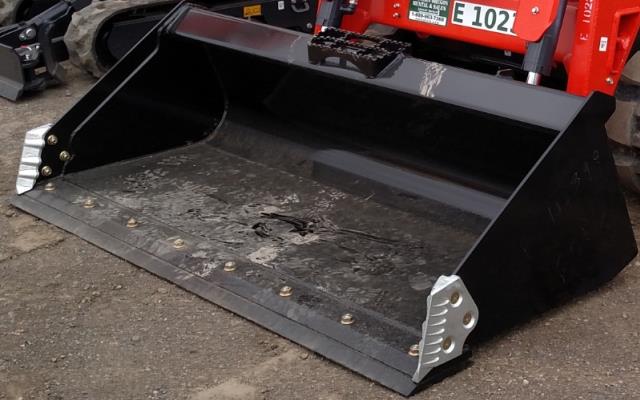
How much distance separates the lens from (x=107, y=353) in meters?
2.93

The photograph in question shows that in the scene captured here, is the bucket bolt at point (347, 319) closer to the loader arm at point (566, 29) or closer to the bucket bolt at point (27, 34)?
the loader arm at point (566, 29)

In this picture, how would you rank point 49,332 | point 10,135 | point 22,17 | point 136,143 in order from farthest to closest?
point 22,17
point 10,135
point 136,143
point 49,332

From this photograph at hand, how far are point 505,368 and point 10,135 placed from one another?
2836 mm

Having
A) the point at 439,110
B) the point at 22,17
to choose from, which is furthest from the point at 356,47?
the point at 22,17

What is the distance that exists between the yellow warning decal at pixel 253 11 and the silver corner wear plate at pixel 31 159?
1903 mm

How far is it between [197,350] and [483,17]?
4.96 ft

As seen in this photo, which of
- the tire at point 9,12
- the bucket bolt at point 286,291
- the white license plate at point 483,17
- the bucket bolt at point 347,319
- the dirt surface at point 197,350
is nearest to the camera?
the dirt surface at point 197,350

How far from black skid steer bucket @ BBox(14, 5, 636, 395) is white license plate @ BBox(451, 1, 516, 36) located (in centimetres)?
37

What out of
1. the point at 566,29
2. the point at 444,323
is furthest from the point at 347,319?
the point at 566,29

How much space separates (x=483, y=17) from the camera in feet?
11.6

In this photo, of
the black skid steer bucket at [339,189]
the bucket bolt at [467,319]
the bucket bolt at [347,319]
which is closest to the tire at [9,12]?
the black skid steer bucket at [339,189]

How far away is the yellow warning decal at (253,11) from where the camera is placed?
5.46m

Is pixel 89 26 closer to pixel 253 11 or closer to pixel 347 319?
pixel 253 11

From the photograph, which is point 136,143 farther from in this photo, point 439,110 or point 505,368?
point 505,368
